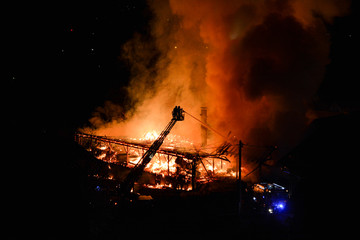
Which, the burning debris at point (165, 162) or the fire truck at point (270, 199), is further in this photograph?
the burning debris at point (165, 162)

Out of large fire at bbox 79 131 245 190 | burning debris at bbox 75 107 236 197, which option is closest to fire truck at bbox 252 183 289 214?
large fire at bbox 79 131 245 190

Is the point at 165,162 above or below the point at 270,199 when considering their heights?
above

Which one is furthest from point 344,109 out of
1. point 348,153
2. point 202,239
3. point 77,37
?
point 77,37

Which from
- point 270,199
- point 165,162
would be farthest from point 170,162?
point 270,199

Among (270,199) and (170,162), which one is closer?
(270,199)

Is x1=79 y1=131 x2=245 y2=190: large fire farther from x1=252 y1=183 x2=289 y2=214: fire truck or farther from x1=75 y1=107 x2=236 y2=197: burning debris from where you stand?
x1=252 y1=183 x2=289 y2=214: fire truck

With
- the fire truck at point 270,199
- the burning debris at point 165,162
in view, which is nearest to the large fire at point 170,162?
the burning debris at point 165,162

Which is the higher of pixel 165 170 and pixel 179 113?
pixel 179 113

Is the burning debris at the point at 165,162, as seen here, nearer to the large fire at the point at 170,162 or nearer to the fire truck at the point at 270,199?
the large fire at the point at 170,162

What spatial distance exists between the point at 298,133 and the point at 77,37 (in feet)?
124

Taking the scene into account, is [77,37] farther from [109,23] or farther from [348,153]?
[348,153]

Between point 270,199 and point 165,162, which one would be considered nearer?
point 270,199

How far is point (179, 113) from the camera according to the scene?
19.1 meters

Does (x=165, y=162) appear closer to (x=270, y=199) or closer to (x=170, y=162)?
(x=170, y=162)
